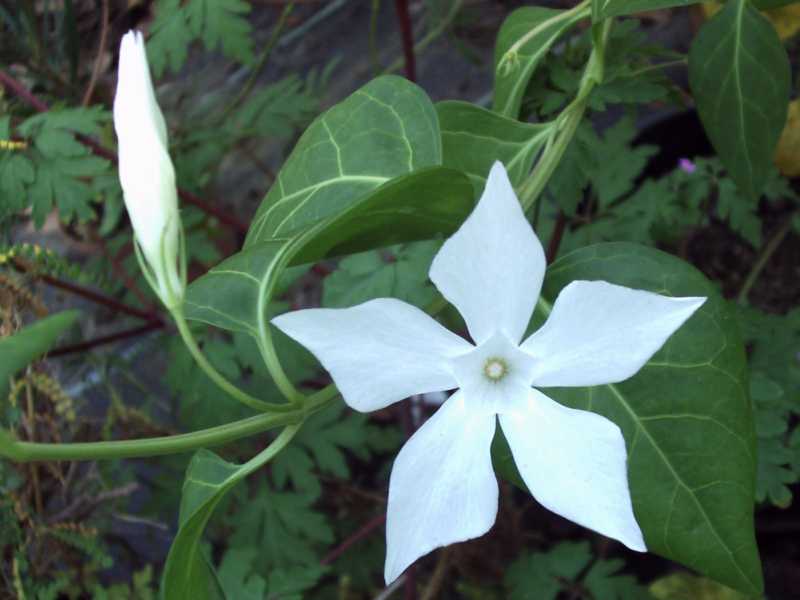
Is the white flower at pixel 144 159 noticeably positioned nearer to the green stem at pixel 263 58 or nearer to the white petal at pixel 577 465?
the white petal at pixel 577 465

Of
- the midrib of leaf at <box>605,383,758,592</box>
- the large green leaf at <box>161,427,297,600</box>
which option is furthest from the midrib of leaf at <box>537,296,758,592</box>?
the large green leaf at <box>161,427,297,600</box>

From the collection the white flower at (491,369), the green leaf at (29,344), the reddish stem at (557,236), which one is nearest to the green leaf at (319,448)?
the reddish stem at (557,236)

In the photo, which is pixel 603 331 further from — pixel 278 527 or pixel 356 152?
pixel 278 527

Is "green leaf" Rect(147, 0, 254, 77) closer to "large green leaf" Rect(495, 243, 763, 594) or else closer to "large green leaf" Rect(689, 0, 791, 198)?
"large green leaf" Rect(689, 0, 791, 198)

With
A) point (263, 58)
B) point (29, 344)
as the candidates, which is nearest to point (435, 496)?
point (29, 344)

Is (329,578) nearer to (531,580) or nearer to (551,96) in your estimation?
(531,580)
